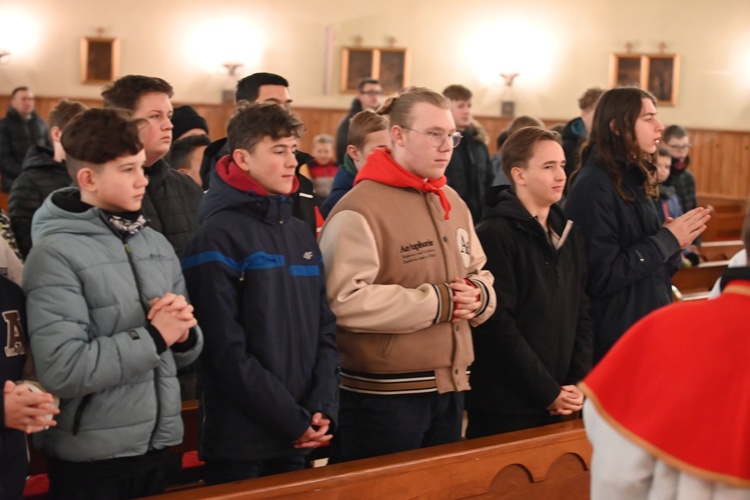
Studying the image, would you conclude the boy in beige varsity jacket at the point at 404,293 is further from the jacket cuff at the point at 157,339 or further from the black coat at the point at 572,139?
the black coat at the point at 572,139

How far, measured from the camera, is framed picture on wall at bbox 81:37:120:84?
13.1m

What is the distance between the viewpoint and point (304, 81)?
539 inches

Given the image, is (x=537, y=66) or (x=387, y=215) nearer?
(x=387, y=215)

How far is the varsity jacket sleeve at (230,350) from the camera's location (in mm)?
2719

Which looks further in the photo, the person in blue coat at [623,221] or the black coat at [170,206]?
the person in blue coat at [623,221]

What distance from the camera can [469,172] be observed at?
625 centimetres

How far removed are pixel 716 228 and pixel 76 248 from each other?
9891 millimetres

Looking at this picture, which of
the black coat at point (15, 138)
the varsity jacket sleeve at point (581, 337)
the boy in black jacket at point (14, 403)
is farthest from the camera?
the black coat at point (15, 138)

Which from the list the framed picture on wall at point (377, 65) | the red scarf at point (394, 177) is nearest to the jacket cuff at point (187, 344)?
the red scarf at point (394, 177)

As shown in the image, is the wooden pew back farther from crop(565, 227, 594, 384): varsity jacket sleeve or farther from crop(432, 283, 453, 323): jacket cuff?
crop(432, 283, 453, 323): jacket cuff

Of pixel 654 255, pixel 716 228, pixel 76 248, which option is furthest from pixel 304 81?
pixel 76 248

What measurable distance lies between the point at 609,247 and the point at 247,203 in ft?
5.34

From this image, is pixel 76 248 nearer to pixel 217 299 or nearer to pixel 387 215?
pixel 217 299

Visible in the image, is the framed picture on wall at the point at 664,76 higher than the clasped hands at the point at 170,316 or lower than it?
higher
